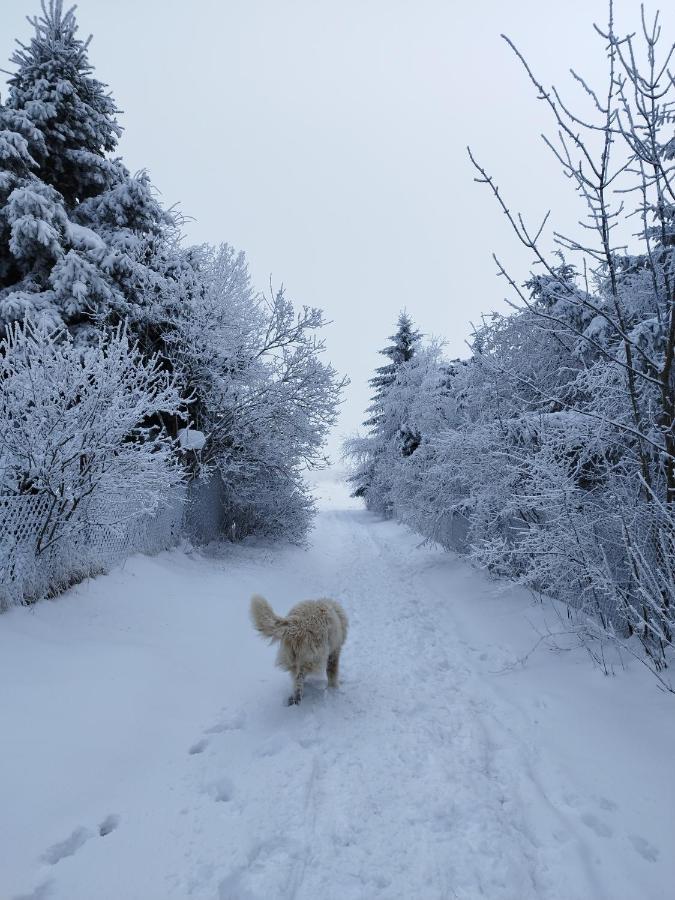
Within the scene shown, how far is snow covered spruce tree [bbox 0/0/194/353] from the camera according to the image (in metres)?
9.12

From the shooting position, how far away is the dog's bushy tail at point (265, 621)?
13.9 ft

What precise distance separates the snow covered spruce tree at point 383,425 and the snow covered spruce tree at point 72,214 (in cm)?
1401

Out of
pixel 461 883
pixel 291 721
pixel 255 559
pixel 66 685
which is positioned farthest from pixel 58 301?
pixel 461 883

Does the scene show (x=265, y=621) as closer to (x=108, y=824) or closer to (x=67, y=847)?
(x=108, y=824)

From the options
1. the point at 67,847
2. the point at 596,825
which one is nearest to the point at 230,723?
the point at 67,847

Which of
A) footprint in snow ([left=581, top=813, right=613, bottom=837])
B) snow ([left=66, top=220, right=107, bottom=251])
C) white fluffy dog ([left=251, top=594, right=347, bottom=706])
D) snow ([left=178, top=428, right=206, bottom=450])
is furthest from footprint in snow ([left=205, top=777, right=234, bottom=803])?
snow ([left=66, top=220, right=107, bottom=251])

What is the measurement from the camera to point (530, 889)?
2240mm

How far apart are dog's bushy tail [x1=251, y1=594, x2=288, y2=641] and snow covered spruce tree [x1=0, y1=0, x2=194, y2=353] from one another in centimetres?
796

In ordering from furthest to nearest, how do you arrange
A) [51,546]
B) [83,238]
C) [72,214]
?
[72,214] < [83,238] < [51,546]

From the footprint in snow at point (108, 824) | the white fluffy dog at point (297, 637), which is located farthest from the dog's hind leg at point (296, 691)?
the footprint in snow at point (108, 824)

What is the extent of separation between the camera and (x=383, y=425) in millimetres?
25078

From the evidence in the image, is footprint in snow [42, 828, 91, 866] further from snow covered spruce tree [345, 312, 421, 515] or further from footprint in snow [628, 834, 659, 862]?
snow covered spruce tree [345, 312, 421, 515]

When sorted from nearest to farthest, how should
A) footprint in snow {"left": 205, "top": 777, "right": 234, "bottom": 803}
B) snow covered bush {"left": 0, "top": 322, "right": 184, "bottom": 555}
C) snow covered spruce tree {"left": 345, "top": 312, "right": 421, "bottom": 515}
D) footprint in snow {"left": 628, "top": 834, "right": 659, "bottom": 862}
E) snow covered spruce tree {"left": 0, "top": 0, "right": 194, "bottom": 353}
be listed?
footprint in snow {"left": 628, "top": 834, "right": 659, "bottom": 862}, footprint in snow {"left": 205, "top": 777, "right": 234, "bottom": 803}, snow covered bush {"left": 0, "top": 322, "right": 184, "bottom": 555}, snow covered spruce tree {"left": 0, "top": 0, "right": 194, "bottom": 353}, snow covered spruce tree {"left": 345, "top": 312, "right": 421, "bottom": 515}

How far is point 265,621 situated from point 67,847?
2098 mm
